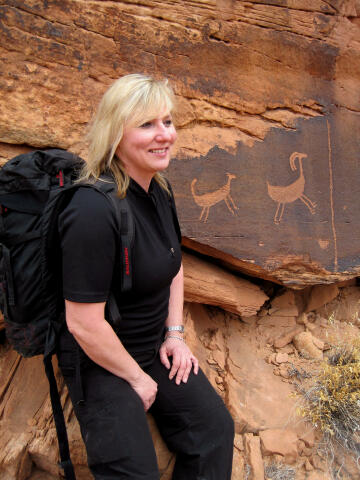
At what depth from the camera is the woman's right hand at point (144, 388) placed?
1.86 metres

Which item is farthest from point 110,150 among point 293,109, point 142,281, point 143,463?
point 293,109

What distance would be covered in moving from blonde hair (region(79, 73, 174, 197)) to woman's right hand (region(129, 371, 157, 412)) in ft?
2.76

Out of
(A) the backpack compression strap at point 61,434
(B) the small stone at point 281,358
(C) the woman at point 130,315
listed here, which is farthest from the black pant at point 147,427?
(B) the small stone at point 281,358

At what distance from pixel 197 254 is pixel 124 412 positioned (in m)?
1.77

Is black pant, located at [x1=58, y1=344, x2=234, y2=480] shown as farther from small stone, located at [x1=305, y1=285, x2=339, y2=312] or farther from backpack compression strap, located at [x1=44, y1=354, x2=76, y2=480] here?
small stone, located at [x1=305, y1=285, x2=339, y2=312]

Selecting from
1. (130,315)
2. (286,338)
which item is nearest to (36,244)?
(130,315)

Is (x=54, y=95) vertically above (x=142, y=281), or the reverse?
(x=54, y=95)

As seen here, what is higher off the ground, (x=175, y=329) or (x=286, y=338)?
(x=175, y=329)

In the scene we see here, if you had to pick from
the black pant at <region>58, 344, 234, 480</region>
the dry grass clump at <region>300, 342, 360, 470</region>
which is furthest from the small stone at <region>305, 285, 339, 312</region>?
the black pant at <region>58, 344, 234, 480</region>

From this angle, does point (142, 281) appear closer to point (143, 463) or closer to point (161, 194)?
point (161, 194)

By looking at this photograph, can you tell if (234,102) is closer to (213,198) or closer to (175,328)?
(213,198)

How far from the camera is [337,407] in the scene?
2.87m

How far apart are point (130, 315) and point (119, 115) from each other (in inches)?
35.2

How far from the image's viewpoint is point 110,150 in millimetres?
1814
